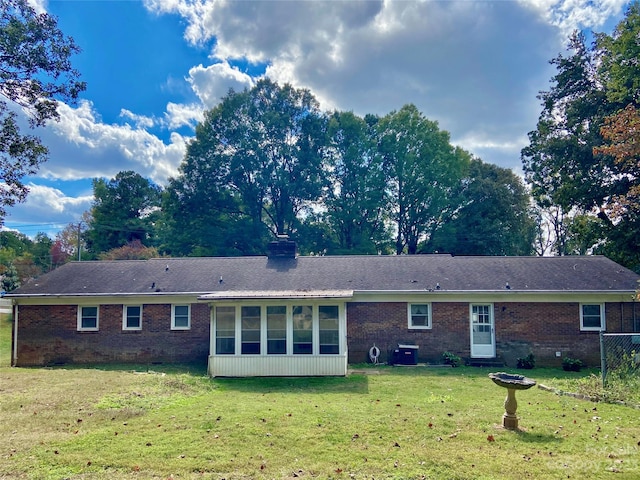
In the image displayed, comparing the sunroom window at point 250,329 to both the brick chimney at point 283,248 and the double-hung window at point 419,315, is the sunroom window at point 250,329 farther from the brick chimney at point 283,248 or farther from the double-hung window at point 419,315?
the brick chimney at point 283,248

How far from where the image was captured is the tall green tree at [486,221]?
36.2 metres

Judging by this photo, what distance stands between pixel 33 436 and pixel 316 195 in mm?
32033

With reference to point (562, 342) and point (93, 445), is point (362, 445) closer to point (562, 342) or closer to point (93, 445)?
point (93, 445)

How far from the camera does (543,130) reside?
899 inches

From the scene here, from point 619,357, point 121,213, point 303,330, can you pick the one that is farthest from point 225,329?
point 121,213

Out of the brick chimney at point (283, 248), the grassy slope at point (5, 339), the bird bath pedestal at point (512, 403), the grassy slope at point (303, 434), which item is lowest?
the grassy slope at point (5, 339)

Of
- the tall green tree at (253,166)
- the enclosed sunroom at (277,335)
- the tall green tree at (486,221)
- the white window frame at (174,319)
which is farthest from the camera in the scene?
the tall green tree at (253,166)

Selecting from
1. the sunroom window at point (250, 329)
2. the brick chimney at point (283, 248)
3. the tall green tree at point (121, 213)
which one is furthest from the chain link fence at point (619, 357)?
the tall green tree at point (121, 213)

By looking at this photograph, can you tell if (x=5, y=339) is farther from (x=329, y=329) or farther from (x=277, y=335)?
(x=329, y=329)

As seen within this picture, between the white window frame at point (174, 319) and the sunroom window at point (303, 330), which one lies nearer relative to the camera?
the sunroom window at point (303, 330)

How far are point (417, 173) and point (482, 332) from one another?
2253 centimetres

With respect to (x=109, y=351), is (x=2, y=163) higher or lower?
higher

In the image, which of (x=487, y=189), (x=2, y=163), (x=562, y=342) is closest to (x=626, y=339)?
(x=562, y=342)

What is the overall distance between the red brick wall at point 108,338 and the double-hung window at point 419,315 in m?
8.12
